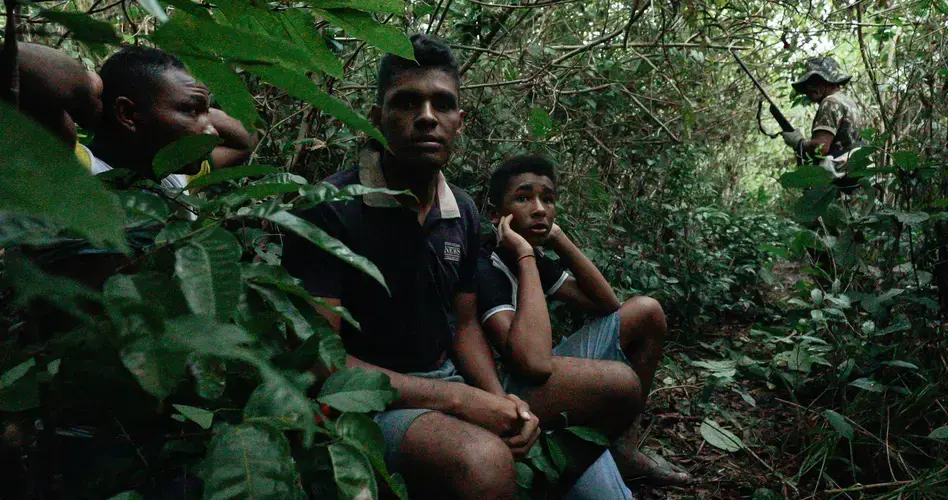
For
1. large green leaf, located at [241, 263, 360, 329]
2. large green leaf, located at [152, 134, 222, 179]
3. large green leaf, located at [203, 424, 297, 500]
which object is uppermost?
large green leaf, located at [152, 134, 222, 179]

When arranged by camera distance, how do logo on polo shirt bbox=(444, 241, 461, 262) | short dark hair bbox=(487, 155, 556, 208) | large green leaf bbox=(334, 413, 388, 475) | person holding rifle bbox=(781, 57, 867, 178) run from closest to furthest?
large green leaf bbox=(334, 413, 388, 475) < logo on polo shirt bbox=(444, 241, 461, 262) < short dark hair bbox=(487, 155, 556, 208) < person holding rifle bbox=(781, 57, 867, 178)

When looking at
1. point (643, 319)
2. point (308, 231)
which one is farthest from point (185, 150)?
point (643, 319)

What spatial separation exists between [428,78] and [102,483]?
158 cm

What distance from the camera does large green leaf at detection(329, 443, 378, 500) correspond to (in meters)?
0.98

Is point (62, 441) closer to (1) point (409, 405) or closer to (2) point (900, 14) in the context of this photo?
(1) point (409, 405)

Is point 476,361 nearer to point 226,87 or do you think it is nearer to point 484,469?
point 484,469

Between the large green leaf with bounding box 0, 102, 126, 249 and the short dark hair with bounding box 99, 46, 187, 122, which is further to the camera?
the short dark hair with bounding box 99, 46, 187, 122

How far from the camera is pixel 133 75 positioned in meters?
2.12

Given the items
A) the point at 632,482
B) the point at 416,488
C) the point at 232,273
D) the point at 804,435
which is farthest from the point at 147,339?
the point at 804,435

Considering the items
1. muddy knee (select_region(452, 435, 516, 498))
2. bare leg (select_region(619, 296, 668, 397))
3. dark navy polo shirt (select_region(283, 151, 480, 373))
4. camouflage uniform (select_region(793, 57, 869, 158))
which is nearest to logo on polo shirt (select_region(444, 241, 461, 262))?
dark navy polo shirt (select_region(283, 151, 480, 373))

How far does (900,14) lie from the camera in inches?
165

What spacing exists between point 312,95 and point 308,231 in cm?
26

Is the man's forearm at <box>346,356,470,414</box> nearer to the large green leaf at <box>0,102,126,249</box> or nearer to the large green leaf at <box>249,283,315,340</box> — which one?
the large green leaf at <box>249,283,315,340</box>

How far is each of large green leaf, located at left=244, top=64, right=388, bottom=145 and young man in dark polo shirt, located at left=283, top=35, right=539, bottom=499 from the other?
1052 mm
